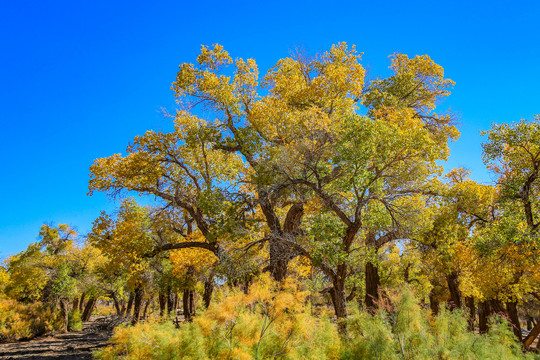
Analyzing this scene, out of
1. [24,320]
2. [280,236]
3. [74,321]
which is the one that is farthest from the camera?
[74,321]

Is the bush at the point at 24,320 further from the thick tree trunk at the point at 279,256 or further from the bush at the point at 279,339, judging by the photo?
the bush at the point at 279,339

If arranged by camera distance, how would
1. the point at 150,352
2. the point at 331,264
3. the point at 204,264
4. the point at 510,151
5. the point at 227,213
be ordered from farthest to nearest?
the point at 204,264, the point at 510,151, the point at 227,213, the point at 331,264, the point at 150,352

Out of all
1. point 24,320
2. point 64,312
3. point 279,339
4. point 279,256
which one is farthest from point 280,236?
point 64,312

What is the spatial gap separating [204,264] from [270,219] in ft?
14.7

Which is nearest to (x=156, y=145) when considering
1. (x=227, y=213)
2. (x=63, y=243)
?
(x=227, y=213)

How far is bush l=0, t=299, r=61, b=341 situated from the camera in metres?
20.1

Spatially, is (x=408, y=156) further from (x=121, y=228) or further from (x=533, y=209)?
(x=121, y=228)

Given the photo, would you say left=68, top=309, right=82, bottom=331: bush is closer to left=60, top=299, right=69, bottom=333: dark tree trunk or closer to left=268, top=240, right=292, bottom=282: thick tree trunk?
left=60, top=299, right=69, bottom=333: dark tree trunk

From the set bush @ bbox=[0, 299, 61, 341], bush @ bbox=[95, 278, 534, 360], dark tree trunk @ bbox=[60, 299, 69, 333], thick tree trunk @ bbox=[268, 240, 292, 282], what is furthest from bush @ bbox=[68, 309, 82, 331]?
bush @ bbox=[95, 278, 534, 360]

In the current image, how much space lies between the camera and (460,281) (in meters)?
14.9

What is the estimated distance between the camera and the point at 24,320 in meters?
21.2

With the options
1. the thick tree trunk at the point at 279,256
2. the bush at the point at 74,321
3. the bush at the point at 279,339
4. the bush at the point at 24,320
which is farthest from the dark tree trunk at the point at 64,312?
the bush at the point at 279,339

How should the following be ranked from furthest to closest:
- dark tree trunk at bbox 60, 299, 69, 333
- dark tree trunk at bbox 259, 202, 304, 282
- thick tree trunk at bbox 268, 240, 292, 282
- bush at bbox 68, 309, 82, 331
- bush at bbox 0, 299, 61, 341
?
1. bush at bbox 68, 309, 82, 331
2. dark tree trunk at bbox 60, 299, 69, 333
3. bush at bbox 0, 299, 61, 341
4. thick tree trunk at bbox 268, 240, 292, 282
5. dark tree trunk at bbox 259, 202, 304, 282

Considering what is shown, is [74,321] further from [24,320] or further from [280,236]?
[280,236]
